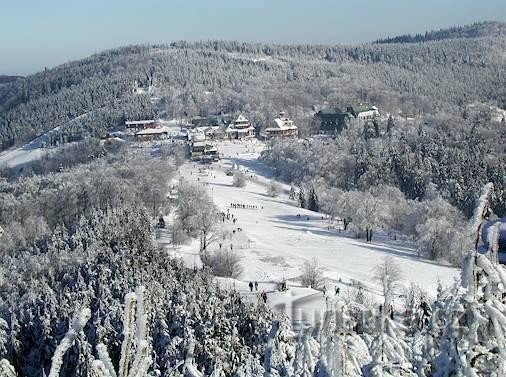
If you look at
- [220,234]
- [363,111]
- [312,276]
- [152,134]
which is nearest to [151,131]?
[152,134]

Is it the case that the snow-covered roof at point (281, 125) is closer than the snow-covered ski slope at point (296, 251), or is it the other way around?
the snow-covered ski slope at point (296, 251)

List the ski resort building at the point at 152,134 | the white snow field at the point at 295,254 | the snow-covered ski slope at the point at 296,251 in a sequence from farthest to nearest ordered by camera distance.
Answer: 1. the ski resort building at the point at 152,134
2. the snow-covered ski slope at the point at 296,251
3. the white snow field at the point at 295,254

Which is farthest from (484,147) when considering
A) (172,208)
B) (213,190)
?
(172,208)

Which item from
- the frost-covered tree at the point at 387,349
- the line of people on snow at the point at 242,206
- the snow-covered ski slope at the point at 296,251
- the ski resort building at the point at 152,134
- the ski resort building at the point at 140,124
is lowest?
the snow-covered ski slope at the point at 296,251

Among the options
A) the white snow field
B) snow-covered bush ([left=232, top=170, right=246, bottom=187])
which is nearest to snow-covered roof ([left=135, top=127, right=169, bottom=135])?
snow-covered bush ([left=232, top=170, right=246, bottom=187])

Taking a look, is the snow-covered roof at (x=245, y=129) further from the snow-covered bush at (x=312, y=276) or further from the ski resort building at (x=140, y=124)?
the snow-covered bush at (x=312, y=276)

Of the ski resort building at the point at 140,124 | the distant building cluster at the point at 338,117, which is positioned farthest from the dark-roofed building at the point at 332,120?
the ski resort building at the point at 140,124
